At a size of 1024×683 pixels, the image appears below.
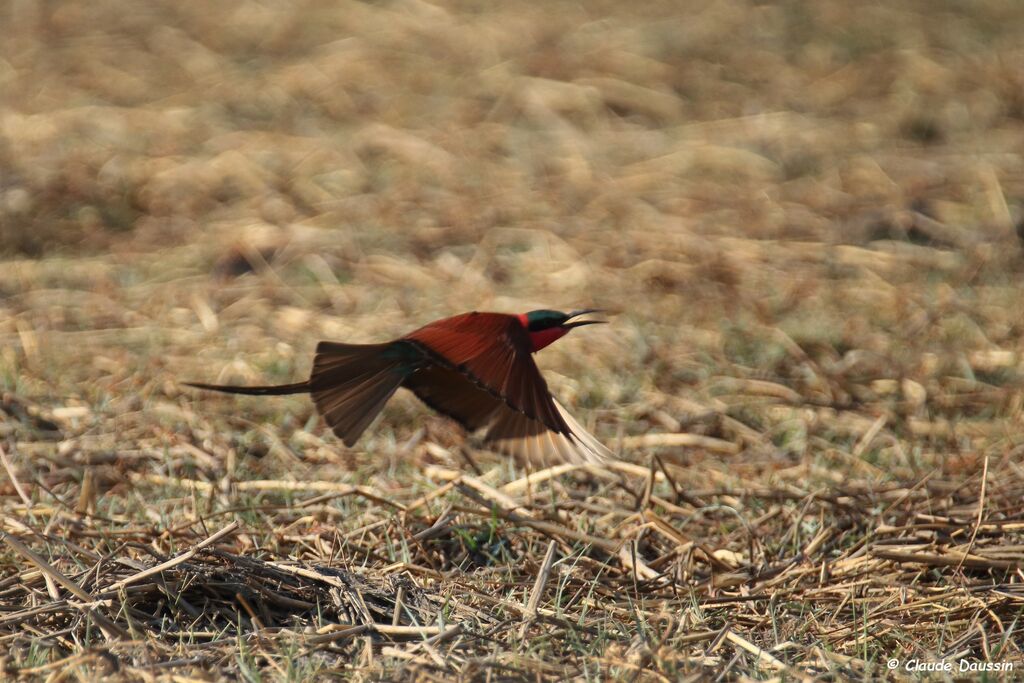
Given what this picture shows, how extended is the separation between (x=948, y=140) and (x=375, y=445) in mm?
3993

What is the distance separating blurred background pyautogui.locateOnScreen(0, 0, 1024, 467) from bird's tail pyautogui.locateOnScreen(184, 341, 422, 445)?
103cm

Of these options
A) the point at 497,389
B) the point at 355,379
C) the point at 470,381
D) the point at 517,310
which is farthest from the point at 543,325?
the point at 517,310

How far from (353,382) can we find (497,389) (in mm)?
449

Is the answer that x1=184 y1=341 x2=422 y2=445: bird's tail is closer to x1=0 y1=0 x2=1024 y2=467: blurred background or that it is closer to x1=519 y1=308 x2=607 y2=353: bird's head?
x1=519 y1=308 x2=607 y2=353: bird's head

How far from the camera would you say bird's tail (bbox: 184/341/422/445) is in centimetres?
294

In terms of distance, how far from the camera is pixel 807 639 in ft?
8.62

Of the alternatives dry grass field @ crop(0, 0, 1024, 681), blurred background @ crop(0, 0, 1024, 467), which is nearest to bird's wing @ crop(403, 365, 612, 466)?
dry grass field @ crop(0, 0, 1024, 681)

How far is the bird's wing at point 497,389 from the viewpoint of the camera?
108 inches

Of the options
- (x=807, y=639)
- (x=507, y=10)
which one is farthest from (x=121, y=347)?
(x=507, y=10)

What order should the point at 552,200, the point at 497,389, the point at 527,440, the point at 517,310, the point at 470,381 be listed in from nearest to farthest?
the point at 497,389, the point at 470,381, the point at 527,440, the point at 517,310, the point at 552,200

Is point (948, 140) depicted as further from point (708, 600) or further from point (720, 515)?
point (708, 600)

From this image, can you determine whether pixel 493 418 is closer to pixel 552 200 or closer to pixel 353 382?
pixel 353 382

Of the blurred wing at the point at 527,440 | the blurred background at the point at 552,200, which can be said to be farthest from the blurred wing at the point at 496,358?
the blurred background at the point at 552,200

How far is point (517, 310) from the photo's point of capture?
191 inches
